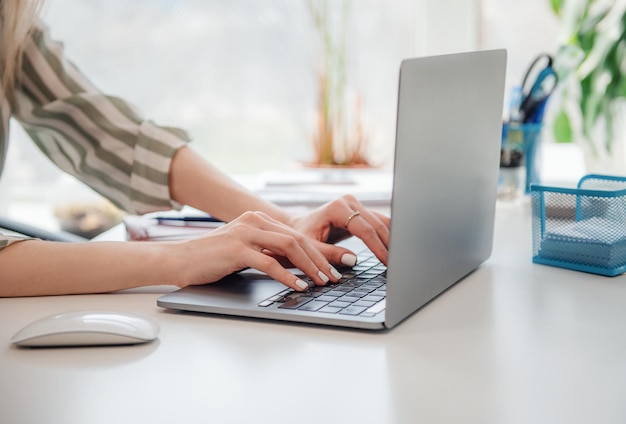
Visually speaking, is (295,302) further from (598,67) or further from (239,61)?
(239,61)

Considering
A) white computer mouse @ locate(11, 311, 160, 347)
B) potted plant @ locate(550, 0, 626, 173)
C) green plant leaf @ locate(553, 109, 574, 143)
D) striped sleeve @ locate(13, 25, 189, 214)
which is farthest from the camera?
green plant leaf @ locate(553, 109, 574, 143)

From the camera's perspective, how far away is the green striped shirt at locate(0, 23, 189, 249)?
4.38ft

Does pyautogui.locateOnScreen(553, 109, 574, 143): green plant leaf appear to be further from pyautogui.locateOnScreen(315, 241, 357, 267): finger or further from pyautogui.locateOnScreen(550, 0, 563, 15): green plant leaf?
pyautogui.locateOnScreen(315, 241, 357, 267): finger

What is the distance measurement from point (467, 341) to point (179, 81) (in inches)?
85.7

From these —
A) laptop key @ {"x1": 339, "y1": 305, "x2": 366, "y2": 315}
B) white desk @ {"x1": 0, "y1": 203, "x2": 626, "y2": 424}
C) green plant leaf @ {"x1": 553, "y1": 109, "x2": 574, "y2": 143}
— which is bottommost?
white desk @ {"x1": 0, "y1": 203, "x2": 626, "y2": 424}

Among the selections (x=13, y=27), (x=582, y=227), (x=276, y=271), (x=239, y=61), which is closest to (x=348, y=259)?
(x=276, y=271)

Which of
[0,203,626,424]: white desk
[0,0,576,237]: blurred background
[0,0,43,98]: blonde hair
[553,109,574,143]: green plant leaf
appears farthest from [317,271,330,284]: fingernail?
[553,109,574,143]: green plant leaf

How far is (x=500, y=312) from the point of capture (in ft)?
2.86

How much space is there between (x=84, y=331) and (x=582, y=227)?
64cm

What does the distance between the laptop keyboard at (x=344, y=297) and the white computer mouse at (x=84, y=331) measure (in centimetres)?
15

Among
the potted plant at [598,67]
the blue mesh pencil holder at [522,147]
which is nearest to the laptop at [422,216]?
the blue mesh pencil holder at [522,147]

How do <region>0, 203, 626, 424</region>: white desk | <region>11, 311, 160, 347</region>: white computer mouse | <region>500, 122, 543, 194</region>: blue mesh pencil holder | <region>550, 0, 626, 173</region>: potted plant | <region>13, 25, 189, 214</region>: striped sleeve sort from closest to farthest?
<region>0, 203, 626, 424</region>: white desk
<region>11, 311, 160, 347</region>: white computer mouse
<region>13, 25, 189, 214</region>: striped sleeve
<region>500, 122, 543, 194</region>: blue mesh pencil holder
<region>550, 0, 626, 173</region>: potted plant

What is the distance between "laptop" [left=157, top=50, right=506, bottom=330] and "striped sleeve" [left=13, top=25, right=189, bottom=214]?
41 cm

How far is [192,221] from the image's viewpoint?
51.3 inches
